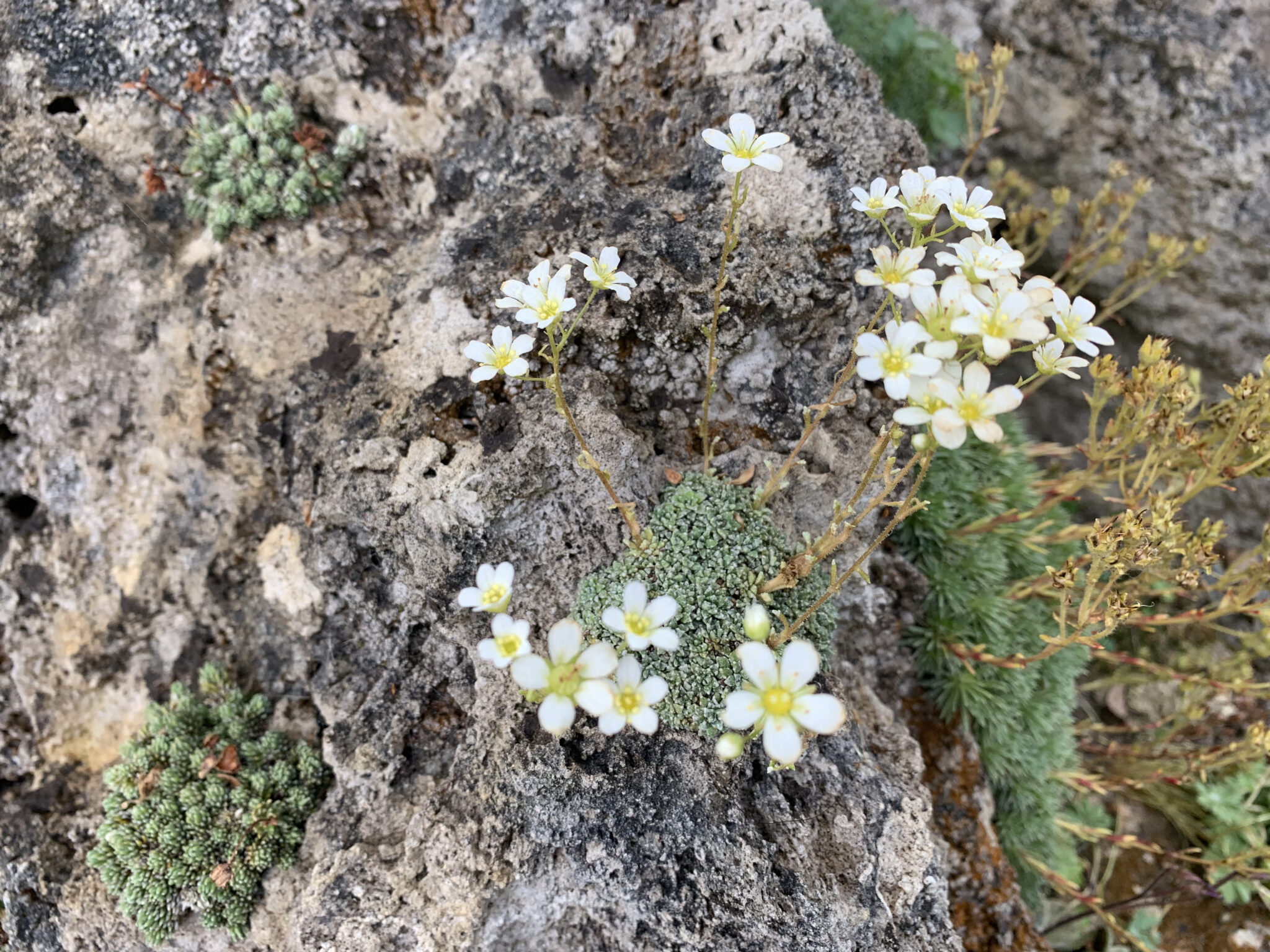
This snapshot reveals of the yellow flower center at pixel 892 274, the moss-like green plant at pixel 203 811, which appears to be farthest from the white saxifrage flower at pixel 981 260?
the moss-like green plant at pixel 203 811

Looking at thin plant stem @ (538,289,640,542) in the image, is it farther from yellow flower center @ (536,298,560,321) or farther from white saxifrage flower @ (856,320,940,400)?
white saxifrage flower @ (856,320,940,400)

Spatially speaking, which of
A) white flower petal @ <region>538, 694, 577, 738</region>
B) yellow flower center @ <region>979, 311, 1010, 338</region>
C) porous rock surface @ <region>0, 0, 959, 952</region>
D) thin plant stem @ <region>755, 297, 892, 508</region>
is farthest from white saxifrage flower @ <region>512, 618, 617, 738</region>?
yellow flower center @ <region>979, 311, 1010, 338</region>

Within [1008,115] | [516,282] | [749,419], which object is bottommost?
[749,419]

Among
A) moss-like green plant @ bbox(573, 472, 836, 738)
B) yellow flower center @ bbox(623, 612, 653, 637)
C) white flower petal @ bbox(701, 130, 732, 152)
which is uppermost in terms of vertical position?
white flower petal @ bbox(701, 130, 732, 152)

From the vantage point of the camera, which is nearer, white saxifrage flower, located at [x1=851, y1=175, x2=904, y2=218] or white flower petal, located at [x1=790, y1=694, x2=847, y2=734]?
white flower petal, located at [x1=790, y1=694, x2=847, y2=734]

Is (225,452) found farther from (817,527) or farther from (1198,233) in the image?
(1198,233)

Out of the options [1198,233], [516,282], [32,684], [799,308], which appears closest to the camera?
[516,282]

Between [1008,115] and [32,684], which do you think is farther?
[1008,115]

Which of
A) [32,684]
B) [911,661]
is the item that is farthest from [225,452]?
[911,661]
